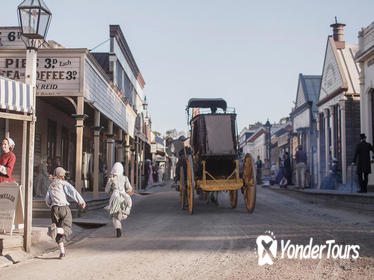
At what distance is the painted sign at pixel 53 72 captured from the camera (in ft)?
44.9

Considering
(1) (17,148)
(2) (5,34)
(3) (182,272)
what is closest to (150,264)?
(3) (182,272)

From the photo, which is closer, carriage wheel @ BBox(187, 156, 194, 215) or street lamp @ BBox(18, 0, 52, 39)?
street lamp @ BBox(18, 0, 52, 39)

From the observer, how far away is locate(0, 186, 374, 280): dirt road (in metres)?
5.69

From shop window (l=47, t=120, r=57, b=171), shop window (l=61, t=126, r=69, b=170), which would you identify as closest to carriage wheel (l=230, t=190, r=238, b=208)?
shop window (l=47, t=120, r=57, b=171)

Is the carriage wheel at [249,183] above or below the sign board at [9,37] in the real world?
below

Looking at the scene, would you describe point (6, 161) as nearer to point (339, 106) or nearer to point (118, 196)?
point (118, 196)

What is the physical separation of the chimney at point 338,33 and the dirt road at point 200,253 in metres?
18.0

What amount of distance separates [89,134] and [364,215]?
15.8 metres

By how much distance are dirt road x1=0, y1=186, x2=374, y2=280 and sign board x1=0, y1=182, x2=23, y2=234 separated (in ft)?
2.81

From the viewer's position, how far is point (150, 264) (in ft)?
20.6

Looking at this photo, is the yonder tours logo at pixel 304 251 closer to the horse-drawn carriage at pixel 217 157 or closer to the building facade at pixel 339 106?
the horse-drawn carriage at pixel 217 157

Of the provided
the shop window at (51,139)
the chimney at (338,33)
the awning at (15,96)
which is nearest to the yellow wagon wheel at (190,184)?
the awning at (15,96)

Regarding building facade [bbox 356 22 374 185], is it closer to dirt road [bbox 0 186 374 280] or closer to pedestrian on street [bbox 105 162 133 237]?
dirt road [bbox 0 186 374 280]

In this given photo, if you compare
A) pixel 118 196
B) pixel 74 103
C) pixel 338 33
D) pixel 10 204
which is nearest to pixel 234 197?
pixel 74 103
